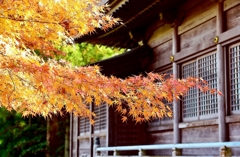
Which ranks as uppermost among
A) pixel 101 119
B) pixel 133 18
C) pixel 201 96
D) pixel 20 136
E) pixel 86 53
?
pixel 86 53

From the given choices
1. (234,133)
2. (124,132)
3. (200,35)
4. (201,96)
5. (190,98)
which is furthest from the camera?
(124,132)

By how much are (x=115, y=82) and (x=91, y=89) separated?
36 centimetres

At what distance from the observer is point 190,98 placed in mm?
9820

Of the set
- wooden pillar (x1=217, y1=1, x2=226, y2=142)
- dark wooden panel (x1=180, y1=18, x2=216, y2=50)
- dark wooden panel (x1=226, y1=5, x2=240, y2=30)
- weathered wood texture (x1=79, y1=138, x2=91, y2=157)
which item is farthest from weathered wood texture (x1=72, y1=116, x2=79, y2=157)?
dark wooden panel (x1=226, y1=5, x2=240, y2=30)

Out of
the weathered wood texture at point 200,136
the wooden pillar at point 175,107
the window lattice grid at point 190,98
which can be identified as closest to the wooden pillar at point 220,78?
the weathered wood texture at point 200,136

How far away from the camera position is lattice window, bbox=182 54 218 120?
348 inches

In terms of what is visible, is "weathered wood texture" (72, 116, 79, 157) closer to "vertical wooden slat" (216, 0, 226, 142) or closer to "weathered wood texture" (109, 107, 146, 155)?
"weathered wood texture" (109, 107, 146, 155)

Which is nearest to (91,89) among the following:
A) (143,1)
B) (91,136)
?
(143,1)

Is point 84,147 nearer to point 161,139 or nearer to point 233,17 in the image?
point 161,139

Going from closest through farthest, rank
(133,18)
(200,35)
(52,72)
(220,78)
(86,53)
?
(52,72), (220,78), (200,35), (133,18), (86,53)

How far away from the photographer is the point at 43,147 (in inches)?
840

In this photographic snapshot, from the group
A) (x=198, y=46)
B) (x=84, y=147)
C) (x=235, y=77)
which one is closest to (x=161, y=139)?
(x=198, y=46)

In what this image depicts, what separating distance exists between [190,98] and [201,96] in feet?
1.71

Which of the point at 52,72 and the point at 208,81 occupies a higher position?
the point at 208,81
